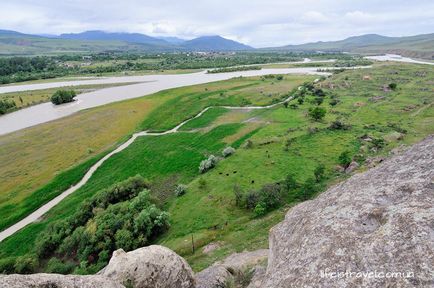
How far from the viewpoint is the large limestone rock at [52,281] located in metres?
14.9

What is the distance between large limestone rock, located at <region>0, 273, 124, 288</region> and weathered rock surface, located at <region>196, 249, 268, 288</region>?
8262 millimetres

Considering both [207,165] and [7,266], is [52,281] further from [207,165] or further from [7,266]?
[207,165]

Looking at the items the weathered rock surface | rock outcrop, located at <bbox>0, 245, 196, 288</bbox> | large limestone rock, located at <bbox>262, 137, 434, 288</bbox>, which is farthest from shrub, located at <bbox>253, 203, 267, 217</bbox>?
large limestone rock, located at <bbox>262, 137, 434, 288</bbox>

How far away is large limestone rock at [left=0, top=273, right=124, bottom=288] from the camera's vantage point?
1490 centimetres

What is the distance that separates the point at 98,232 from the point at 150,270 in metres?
30.0

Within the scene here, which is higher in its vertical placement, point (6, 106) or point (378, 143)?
point (378, 143)

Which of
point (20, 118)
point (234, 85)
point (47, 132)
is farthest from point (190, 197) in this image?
point (234, 85)

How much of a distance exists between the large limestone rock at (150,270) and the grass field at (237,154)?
39.3 ft

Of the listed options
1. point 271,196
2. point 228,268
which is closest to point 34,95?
point 271,196

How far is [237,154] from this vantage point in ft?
230

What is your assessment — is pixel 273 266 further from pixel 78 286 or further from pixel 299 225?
pixel 78 286

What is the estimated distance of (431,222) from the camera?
41.4 ft

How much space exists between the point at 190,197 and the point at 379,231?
43856 mm

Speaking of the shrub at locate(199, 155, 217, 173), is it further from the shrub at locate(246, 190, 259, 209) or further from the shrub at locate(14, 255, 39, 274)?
the shrub at locate(14, 255, 39, 274)
